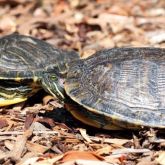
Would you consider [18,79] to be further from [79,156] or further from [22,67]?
[79,156]

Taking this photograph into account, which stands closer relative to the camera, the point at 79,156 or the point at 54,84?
the point at 79,156

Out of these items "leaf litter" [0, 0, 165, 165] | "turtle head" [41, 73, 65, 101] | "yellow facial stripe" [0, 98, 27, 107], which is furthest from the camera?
"yellow facial stripe" [0, 98, 27, 107]

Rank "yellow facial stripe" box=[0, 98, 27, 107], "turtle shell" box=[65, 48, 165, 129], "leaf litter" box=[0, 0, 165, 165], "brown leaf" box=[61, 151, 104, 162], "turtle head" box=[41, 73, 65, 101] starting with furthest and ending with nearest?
1. "yellow facial stripe" box=[0, 98, 27, 107]
2. "turtle head" box=[41, 73, 65, 101]
3. "turtle shell" box=[65, 48, 165, 129]
4. "leaf litter" box=[0, 0, 165, 165]
5. "brown leaf" box=[61, 151, 104, 162]

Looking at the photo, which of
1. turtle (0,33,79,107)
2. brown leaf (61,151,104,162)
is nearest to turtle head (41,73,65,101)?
turtle (0,33,79,107)

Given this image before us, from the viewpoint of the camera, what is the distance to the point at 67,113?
5160 millimetres

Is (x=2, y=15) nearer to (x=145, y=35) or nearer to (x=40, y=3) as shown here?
(x=40, y=3)

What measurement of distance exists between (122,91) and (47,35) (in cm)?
335

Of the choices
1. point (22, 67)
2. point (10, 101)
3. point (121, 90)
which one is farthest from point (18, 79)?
point (121, 90)

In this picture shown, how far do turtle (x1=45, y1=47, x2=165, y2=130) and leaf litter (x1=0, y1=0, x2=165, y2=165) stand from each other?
0.15 metres

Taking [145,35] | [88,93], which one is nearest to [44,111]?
[88,93]

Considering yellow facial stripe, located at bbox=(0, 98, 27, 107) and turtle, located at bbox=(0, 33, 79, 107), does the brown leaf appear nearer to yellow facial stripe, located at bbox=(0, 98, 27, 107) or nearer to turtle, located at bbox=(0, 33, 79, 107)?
turtle, located at bbox=(0, 33, 79, 107)

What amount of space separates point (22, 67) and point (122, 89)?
1546 mm

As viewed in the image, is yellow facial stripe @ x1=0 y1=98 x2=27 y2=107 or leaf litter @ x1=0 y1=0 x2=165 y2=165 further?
yellow facial stripe @ x1=0 y1=98 x2=27 y2=107

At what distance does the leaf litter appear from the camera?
4277 mm
